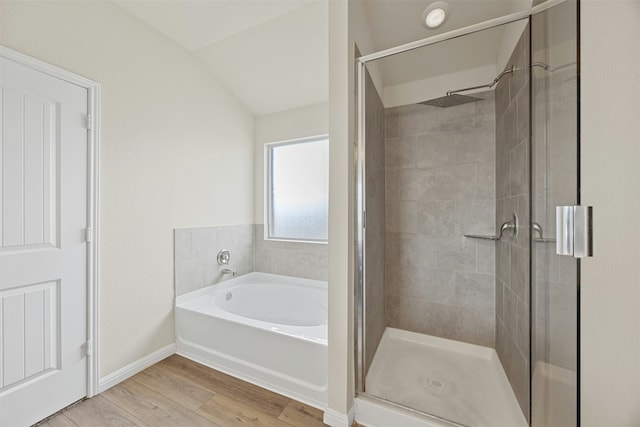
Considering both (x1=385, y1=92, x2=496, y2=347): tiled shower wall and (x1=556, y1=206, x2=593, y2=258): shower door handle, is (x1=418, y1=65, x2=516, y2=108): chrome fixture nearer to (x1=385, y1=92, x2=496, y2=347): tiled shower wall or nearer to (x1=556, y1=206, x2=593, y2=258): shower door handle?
(x1=385, y1=92, x2=496, y2=347): tiled shower wall

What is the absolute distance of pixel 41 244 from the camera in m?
1.35

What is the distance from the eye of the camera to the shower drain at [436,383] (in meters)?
1.59

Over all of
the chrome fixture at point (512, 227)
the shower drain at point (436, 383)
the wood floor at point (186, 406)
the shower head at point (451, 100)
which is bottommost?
the wood floor at point (186, 406)

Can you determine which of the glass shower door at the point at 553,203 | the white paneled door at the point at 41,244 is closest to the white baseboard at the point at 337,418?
the glass shower door at the point at 553,203

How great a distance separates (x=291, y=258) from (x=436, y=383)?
1.65m

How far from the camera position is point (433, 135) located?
2.12 meters

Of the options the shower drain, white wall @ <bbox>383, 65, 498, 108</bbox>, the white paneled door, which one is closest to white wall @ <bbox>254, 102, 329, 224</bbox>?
white wall @ <bbox>383, 65, 498, 108</bbox>

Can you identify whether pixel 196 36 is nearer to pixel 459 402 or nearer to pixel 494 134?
pixel 494 134

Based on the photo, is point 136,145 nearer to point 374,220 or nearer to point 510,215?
point 374,220

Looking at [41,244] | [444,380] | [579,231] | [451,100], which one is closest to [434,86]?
[451,100]

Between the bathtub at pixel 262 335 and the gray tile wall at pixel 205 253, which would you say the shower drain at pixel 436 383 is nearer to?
the bathtub at pixel 262 335

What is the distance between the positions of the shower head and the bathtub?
6.41 ft

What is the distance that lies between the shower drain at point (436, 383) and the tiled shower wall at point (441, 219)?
0.51 metres

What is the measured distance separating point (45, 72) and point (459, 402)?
299 centimetres
